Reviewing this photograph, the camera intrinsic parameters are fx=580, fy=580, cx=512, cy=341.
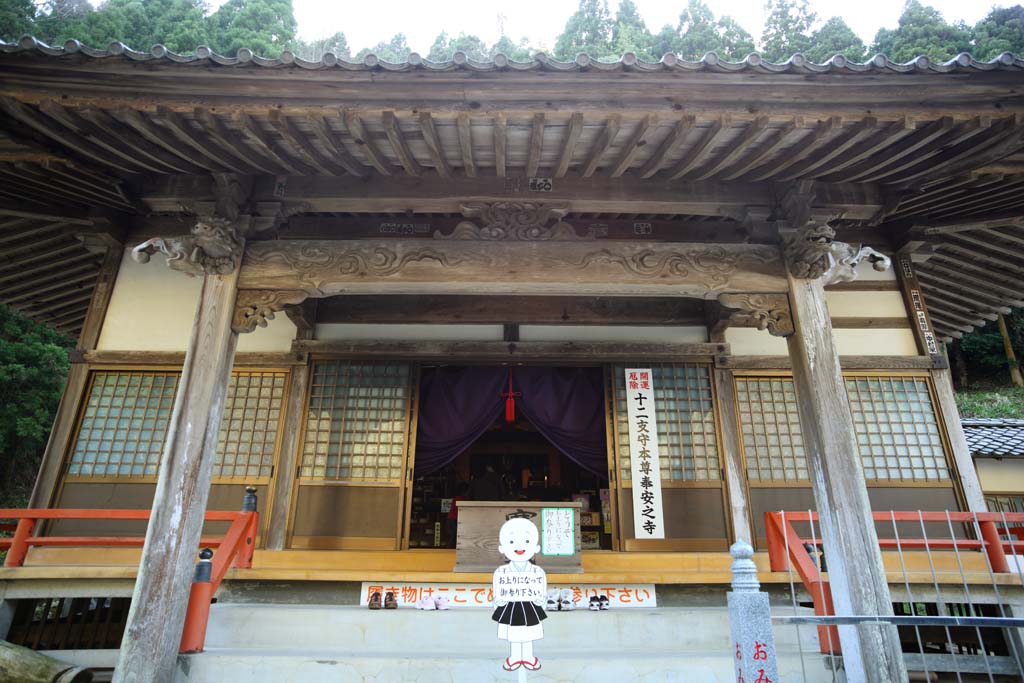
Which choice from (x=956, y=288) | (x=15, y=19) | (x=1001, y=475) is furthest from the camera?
(x=15, y=19)

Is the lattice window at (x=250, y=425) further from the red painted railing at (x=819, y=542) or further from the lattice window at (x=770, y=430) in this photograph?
the lattice window at (x=770, y=430)

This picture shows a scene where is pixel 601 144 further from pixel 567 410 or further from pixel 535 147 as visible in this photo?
pixel 567 410

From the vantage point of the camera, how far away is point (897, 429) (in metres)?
6.59

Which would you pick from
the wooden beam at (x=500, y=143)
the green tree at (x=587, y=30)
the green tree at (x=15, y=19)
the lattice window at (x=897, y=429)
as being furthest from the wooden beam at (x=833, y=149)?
the green tree at (x=587, y=30)

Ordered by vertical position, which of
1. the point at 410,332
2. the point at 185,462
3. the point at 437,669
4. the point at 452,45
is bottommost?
the point at 437,669

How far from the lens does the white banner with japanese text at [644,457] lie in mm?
6504

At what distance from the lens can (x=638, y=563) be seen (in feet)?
19.7

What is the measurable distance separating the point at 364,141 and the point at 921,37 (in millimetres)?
30285

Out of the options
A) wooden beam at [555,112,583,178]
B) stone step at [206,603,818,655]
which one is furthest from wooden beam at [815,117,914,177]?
stone step at [206,603,818,655]

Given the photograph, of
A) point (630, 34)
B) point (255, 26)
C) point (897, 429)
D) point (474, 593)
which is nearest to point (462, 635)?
point (474, 593)

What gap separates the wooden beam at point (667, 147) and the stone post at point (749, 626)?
274 cm

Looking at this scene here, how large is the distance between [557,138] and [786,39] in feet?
107

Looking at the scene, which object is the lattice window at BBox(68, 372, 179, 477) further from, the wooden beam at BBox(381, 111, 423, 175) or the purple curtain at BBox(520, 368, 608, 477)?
the purple curtain at BBox(520, 368, 608, 477)

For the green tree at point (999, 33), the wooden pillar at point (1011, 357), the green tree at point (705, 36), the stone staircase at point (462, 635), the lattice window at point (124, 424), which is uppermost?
the green tree at point (705, 36)
